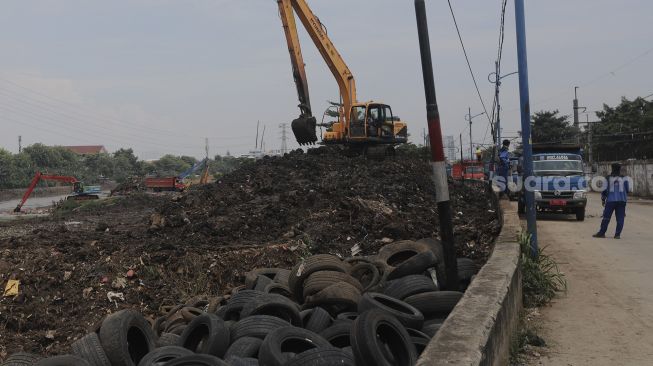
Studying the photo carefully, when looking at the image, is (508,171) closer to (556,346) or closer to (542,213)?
(542,213)

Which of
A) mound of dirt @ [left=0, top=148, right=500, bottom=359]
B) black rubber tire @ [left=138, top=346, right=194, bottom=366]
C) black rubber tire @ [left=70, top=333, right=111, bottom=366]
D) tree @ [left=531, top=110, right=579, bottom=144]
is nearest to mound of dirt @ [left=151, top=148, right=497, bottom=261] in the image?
mound of dirt @ [left=0, top=148, right=500, bottom=359]

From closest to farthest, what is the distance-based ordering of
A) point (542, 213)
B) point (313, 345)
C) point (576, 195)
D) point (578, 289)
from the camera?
point (313, 345), point (578, 289), point (576, 195), point (542, 213)

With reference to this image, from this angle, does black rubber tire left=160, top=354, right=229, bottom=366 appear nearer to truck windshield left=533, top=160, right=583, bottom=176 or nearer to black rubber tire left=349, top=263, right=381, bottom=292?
black rubber tire left=349, top=263, right=381, bottom=292

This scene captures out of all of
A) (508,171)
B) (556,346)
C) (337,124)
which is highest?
(337,124)

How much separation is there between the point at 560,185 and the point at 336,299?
15.0 m

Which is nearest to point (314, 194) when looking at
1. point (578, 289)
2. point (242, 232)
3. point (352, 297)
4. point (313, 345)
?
point (242, 232)

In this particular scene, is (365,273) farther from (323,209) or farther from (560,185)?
(560,185)

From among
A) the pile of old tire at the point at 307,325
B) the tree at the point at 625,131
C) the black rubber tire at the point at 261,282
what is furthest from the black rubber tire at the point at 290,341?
the tree at the point at 625,131

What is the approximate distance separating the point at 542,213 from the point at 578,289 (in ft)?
45.2

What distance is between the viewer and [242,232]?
1290 cm

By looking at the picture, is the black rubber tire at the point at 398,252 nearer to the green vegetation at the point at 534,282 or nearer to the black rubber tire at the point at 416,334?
the green vegetation at the point at 534,282

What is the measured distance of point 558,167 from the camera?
63.8 feet

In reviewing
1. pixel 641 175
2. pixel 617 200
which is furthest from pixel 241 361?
pixel 641 175

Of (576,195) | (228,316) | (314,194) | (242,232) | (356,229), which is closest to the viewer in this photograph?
(228,316)
